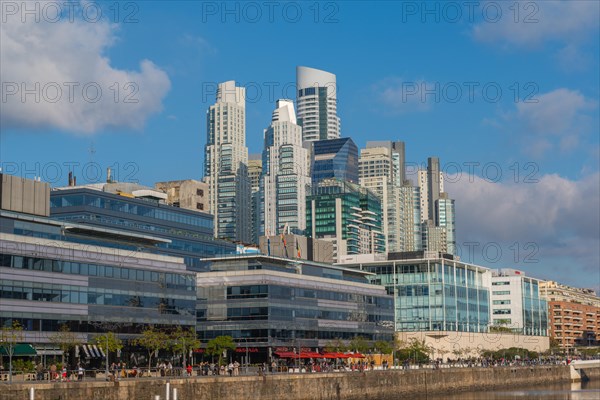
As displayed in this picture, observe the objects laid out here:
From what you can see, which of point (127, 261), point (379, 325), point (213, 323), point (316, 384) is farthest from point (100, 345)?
point (379, 325)

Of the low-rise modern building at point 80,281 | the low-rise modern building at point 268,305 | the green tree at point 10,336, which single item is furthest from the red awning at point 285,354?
the green tree at point 10,336

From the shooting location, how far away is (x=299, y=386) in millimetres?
115375

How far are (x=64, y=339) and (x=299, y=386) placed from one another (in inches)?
1112

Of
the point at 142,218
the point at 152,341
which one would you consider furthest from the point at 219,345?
the point at 142,218

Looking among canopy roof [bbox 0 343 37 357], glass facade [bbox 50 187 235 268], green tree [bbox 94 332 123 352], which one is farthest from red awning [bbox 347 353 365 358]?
canopy roof [bbox 0 343 37 357]

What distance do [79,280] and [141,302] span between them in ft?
42.1

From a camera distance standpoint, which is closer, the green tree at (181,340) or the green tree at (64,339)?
the green tree at (64,339)

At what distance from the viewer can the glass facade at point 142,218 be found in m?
174

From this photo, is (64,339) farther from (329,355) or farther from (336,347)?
(336,347)

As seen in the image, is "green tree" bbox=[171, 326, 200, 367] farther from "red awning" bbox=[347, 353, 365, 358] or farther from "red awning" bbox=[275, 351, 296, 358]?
"red awning" bbox=[347, 353, 365, 358]

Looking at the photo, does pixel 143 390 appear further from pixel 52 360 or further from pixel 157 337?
pixel 157 337

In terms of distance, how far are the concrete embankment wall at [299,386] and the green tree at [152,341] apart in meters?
23.6

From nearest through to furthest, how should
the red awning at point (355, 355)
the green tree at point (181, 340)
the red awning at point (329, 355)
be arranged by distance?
the green tree at point (181, 340) < the red awning at point (329, 355) < the red awning at point (355, 355)

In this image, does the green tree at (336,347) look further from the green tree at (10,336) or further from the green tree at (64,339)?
the green tree at (10,336)
